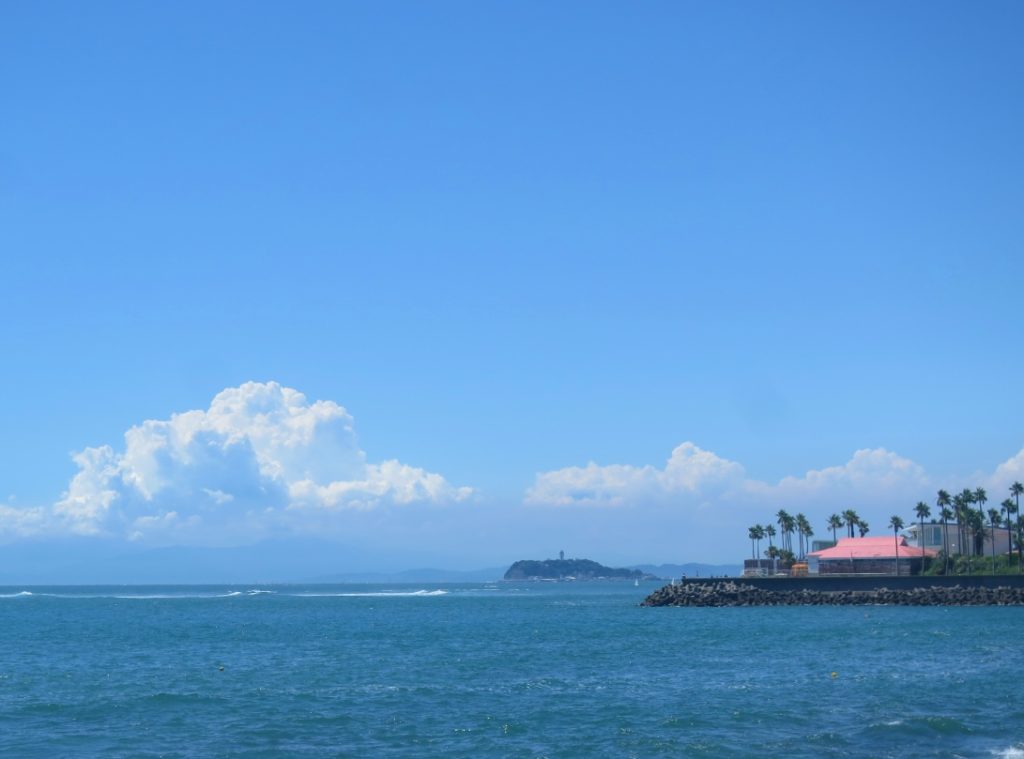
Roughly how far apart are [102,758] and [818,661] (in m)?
33.9

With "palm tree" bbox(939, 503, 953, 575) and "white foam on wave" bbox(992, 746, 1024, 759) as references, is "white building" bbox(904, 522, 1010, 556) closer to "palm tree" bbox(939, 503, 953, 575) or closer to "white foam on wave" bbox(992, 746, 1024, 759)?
"palm tree" bbox(939, 503, 953, 575)

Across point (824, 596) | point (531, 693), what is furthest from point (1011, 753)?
point (824, 596)

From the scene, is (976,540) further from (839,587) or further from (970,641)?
(970,641)

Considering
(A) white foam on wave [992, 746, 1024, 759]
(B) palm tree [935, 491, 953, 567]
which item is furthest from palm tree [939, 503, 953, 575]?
(A) white foam on wave [992, 746, 1024, 759]

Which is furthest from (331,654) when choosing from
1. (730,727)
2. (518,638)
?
(730,727)

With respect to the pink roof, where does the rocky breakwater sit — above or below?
below

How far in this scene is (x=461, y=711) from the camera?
38.0 metres

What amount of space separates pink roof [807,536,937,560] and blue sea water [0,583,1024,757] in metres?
46.1

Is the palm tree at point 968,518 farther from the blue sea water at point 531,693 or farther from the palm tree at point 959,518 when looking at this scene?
the blue sea water at point 531,693

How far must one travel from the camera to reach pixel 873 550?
12469cm

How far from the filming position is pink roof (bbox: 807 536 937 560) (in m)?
123

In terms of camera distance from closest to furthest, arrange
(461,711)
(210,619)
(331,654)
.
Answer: (461,711)
(331,654)
(210,619)

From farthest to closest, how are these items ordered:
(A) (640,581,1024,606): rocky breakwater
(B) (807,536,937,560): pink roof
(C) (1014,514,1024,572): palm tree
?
(B) (807,536,937,560): pink roof < (C) (1014,514,1024,572): palm tree < (A) (640,581,1024,606): rocky breakwater

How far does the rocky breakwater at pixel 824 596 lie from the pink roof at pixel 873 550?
16133mm
